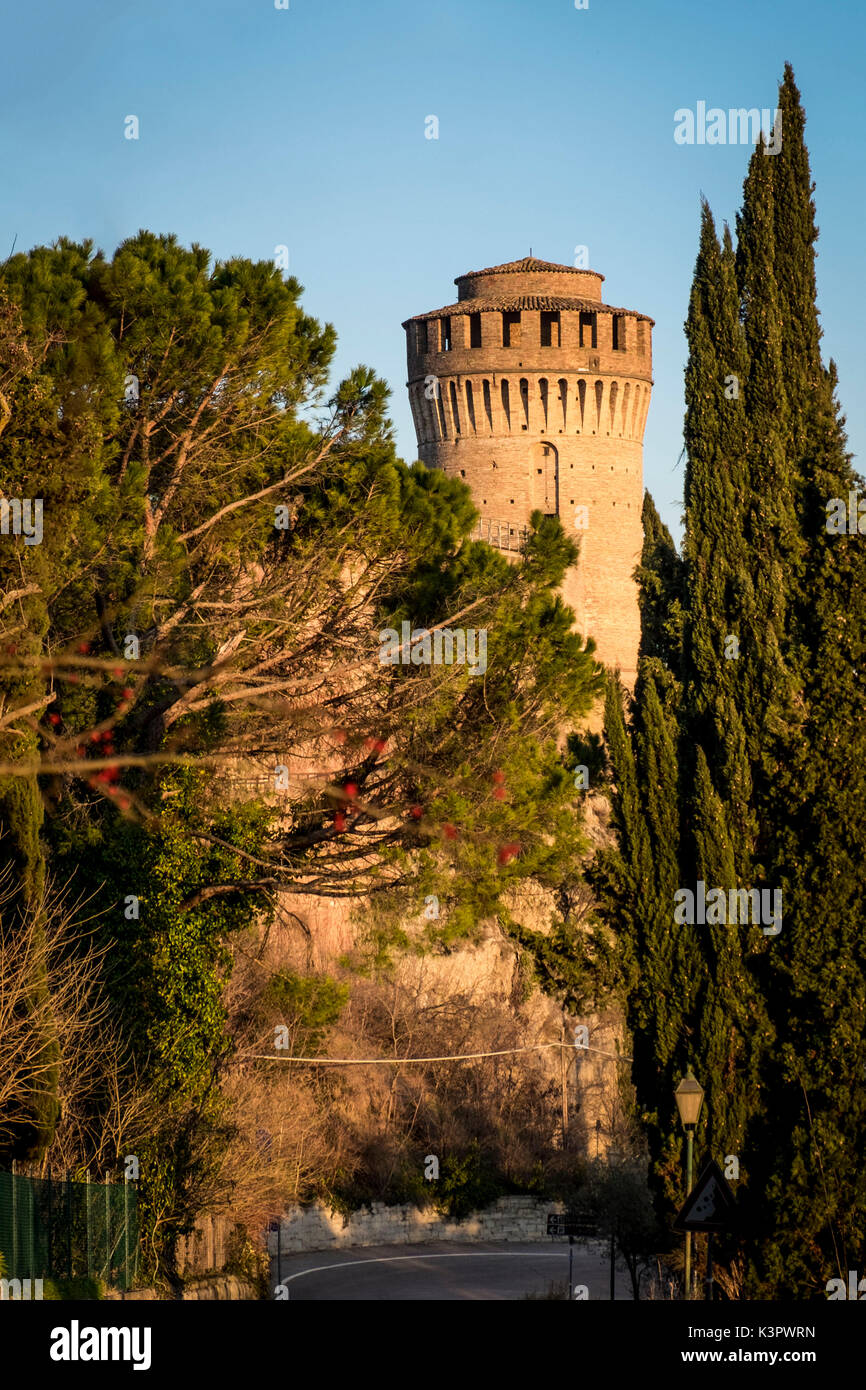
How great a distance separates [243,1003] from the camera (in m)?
20.0

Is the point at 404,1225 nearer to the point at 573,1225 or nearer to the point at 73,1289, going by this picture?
the point at 573,1225

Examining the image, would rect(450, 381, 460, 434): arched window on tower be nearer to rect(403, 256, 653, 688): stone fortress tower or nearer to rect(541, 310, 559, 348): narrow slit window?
rect(403, 256, 653, 688): stone fortress tower

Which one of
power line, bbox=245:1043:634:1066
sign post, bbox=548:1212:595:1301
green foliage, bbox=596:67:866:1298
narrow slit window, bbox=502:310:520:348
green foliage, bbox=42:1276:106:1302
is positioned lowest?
sign post, bbox=548:1212:595:1301

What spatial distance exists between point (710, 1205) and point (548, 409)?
33410mm

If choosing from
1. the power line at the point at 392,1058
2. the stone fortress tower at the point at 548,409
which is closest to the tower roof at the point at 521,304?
the stone fortress tower at the point at 548,409

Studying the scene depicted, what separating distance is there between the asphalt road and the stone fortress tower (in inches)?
814

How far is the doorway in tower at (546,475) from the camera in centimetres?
4138

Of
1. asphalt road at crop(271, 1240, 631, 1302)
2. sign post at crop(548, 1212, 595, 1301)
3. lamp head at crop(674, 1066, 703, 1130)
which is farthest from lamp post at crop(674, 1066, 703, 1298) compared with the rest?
asphalt road at crop(271, 1240, 631, 1302)

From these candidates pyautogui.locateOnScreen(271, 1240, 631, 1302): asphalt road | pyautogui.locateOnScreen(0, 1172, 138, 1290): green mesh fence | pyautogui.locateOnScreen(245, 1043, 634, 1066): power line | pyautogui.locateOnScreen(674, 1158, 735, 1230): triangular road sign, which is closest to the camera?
pyautogui.locateOnScreen(674, 1158, 735, 1230): triangular road sign

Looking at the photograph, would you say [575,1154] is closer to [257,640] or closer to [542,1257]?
[542,1257]

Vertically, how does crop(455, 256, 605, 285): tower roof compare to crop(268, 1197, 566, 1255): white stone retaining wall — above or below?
above

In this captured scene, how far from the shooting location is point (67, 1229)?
10.9 m

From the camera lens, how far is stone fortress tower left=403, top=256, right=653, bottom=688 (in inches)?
1619

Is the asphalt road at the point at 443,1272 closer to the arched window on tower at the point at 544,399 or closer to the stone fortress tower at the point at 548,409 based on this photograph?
the stone fortress tower at the point at 548,409
